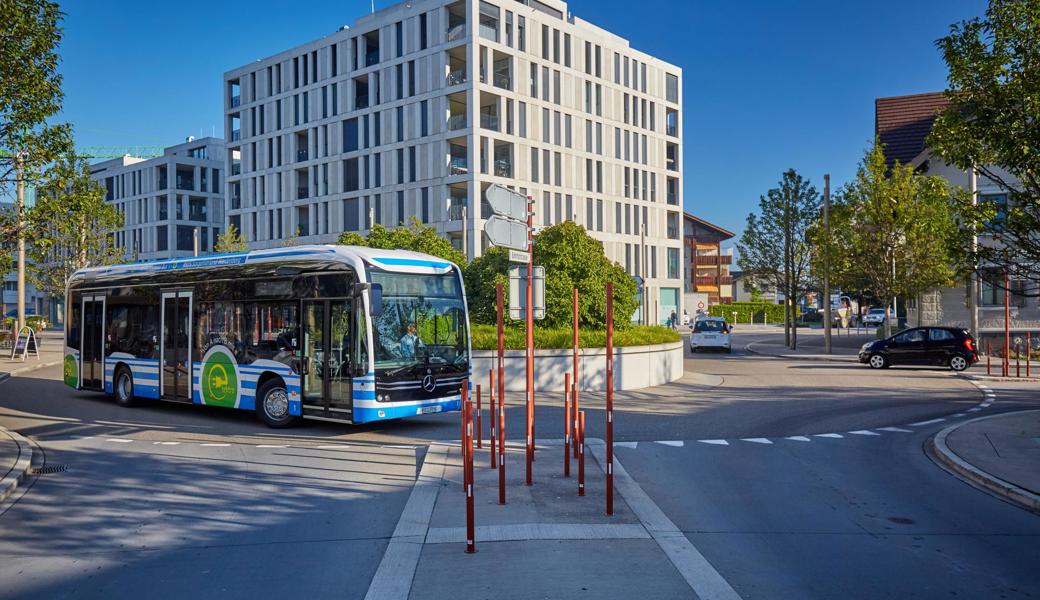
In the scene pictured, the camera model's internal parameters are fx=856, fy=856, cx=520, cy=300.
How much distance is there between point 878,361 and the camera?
28.4m

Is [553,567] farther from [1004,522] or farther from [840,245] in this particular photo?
[840,245]

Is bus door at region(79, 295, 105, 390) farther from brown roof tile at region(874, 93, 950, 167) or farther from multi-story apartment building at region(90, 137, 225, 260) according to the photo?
multi-story apartment building at region(90, 137, 225, 260)

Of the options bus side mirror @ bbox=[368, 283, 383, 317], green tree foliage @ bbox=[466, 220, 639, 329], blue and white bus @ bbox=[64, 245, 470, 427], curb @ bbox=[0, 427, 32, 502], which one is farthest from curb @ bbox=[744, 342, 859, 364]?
curb @ bbox=[0, 427, 32, 502]

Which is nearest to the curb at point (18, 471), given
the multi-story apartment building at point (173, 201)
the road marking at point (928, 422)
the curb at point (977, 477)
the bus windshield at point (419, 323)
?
the bus windshield at point (419, 323)

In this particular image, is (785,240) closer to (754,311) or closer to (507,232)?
(507,232)

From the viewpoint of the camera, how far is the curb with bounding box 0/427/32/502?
9344mm

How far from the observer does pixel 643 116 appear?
67812 mm

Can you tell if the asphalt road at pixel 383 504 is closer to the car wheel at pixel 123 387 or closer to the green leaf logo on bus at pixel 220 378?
the green leaf logo on bus at pixel 220 378

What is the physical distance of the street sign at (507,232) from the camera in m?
9.36

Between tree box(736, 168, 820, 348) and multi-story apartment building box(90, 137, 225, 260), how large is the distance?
5863 centimetres

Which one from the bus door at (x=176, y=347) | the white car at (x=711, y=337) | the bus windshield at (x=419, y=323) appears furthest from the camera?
the white car at (x=711, y=337)

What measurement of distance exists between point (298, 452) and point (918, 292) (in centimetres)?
2946

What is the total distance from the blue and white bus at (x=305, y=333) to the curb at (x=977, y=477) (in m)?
7.35

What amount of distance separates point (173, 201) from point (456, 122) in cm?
4151
